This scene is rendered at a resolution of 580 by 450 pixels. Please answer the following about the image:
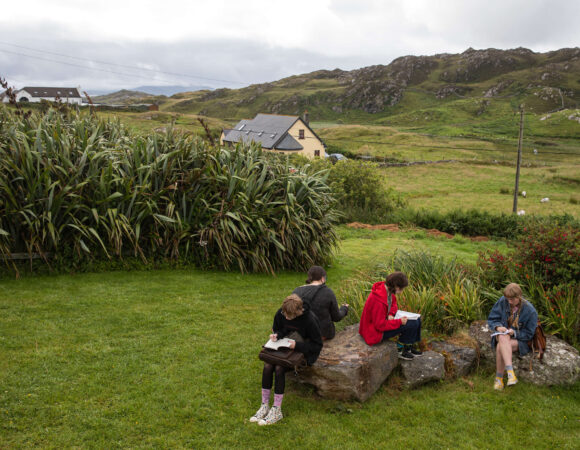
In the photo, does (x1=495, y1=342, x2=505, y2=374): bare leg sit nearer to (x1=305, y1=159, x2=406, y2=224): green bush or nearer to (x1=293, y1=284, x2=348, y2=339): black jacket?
(x1=293, y1=284, x2=348, y2=339): black jacket

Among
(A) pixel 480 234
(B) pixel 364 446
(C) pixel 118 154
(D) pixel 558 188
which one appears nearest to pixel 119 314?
(C) pixel 118 154

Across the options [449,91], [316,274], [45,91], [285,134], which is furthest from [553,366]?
[449,91]

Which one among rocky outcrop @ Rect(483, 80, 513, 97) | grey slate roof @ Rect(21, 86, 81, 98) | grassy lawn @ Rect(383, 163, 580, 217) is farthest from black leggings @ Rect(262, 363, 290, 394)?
rocky outcrop @ Rect(483, 80, 513, 97)

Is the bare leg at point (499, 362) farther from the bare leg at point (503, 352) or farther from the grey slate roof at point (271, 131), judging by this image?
the grey slate roof at point (271, 131)

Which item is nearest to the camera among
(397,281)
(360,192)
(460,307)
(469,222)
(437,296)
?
(397,281)

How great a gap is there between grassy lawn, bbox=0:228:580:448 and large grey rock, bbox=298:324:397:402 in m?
0.15

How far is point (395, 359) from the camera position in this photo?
584cm

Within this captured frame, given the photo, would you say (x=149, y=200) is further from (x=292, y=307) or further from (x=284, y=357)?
(x=284, y=357)

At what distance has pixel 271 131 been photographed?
57.1 m

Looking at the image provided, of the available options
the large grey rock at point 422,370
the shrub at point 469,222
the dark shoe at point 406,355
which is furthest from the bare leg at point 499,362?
the shrub at point 469,222

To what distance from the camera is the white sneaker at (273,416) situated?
4828mm

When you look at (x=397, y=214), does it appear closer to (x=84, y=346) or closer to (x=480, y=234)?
(x=480, y=234)

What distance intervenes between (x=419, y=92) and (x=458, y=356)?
6789 inches

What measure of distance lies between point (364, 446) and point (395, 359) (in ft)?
4.85
